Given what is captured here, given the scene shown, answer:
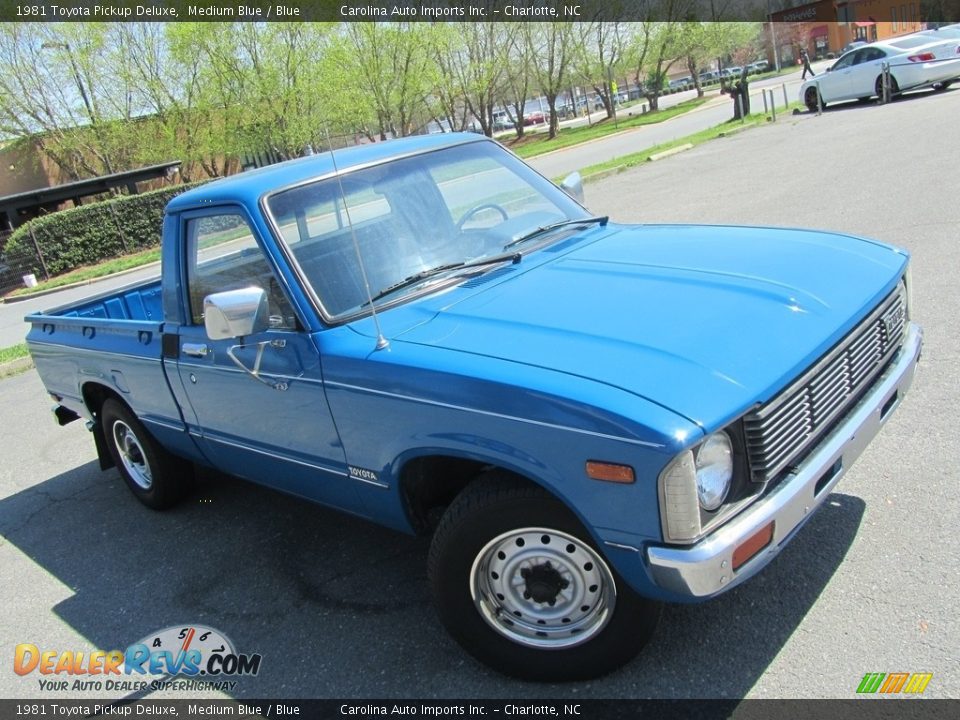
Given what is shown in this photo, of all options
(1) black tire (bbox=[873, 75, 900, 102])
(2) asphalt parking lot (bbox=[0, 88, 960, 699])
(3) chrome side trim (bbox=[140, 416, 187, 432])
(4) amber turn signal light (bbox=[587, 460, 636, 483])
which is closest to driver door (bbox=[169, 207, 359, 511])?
(3) chrome side trim (bbox=[140, 416, 187, 432])

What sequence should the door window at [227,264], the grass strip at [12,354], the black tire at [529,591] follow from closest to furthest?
1. the black tire at [529,591]
2. the door window at [227,264]
3. the grass strip at [12,354]

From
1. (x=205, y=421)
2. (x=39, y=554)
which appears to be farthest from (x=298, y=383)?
(x=39, y=554)

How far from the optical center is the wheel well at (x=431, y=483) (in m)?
Result: 3.13

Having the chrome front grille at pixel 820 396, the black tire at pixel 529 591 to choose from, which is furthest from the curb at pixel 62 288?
the chrome front grille at pixel 820 396

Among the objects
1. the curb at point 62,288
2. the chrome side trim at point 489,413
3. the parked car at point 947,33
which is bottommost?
the curb at point 62,288

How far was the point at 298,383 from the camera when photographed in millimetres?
3377

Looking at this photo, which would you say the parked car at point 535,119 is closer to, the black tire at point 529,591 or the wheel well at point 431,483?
the wheel well at point 431,483

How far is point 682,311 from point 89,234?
26.8 meters

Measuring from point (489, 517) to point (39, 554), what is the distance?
354 cm

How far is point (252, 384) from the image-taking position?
366 centimetres

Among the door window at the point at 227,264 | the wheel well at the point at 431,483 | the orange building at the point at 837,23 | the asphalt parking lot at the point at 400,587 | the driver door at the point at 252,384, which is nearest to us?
the asphalt parking lot at the point at 400,587

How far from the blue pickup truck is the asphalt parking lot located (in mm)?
390

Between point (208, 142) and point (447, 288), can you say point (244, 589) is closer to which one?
point (447, 288)

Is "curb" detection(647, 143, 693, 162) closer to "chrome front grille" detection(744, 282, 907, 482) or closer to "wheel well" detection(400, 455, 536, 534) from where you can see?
"chrome front grille" detection(744, 282, 907, 482)
